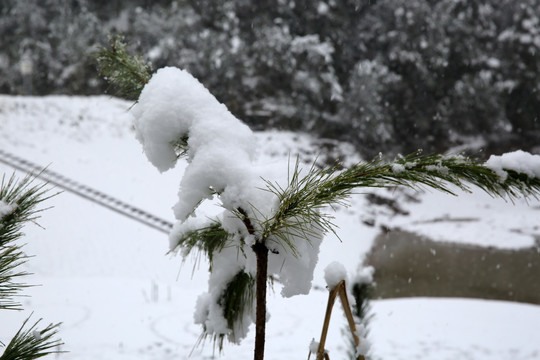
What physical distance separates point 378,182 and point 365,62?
45.7ft

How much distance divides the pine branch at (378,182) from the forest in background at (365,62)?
1286 centimetres

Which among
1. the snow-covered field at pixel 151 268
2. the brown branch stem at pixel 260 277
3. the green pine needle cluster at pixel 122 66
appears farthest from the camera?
the snow-covered field at pixel 151 268

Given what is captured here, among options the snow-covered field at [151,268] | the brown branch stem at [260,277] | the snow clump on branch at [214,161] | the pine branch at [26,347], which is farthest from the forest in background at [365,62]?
the pine branch at [26,347]

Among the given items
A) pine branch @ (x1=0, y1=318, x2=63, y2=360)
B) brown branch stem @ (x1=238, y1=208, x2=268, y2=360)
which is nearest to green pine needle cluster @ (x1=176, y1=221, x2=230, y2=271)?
brown branch stem @ (x1=238, y1=208, x2=268, y2=360)

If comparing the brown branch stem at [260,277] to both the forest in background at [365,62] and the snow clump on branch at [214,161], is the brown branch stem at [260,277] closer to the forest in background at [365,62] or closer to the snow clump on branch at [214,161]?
the snow clump on branch at [214,161]

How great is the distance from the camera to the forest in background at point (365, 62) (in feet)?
44.8

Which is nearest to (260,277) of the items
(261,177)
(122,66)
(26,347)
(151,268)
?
(261,177)

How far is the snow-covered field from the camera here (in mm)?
3424

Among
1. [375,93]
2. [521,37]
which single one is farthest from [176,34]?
[521,37]

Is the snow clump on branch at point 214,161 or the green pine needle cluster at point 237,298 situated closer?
the snow clump on branch at point 214,161

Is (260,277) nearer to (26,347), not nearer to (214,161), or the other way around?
(214,161)

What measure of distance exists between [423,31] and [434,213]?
630 centimetres

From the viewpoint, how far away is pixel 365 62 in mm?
14008

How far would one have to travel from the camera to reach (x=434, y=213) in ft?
38.1
